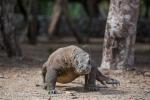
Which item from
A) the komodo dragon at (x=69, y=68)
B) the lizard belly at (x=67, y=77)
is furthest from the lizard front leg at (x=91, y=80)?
the lizard belly at (x=67, y=77)

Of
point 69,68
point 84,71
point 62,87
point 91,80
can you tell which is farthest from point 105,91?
point 84,71

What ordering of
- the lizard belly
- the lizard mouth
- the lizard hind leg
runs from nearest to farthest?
the lizard mouth → the lizard belly → the lizard hind leg

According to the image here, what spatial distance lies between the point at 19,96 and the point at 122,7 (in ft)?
11.0

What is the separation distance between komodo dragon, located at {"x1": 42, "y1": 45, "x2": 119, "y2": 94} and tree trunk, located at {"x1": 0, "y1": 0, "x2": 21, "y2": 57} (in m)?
Answer: 4.19

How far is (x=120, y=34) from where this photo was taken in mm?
9656

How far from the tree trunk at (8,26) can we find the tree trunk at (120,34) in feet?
8.60

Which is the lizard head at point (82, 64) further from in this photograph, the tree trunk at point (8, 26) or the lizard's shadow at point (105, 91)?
the tree trunk at point (8, 26)

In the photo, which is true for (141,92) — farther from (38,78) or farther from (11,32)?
(11,32)

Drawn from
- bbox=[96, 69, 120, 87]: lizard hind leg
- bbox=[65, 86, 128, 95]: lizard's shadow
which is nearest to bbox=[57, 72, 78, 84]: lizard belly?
bbox=[65, 86, 128, 95]: lizard's shadow

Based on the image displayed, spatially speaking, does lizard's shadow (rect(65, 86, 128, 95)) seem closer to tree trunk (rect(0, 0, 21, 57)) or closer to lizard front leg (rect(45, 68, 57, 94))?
lizard front leg (rect(45, 68, 57, 94))

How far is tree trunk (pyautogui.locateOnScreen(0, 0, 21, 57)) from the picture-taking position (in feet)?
37.3

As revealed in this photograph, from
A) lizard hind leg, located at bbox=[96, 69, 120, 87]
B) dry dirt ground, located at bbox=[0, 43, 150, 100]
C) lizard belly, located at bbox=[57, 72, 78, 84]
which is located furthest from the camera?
lizard hind leg, located at bbox=[96, 69, 120, 87]

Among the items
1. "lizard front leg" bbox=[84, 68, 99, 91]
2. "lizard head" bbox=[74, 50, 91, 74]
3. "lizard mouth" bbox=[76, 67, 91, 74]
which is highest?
"lizard head" bbox=[74, 50, 91, 74]

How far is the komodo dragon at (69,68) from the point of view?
6.86 m
